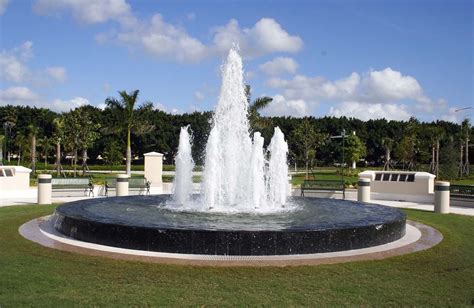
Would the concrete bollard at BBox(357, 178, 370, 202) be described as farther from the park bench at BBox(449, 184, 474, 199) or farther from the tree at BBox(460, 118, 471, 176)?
the tree at BBox(460, 118, 471, 176)

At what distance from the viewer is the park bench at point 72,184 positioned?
2052 cm

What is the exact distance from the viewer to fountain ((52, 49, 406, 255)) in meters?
8.77

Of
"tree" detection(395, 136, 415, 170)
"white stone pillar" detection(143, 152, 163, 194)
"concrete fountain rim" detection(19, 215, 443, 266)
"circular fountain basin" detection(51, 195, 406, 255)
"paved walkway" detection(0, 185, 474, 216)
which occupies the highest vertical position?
"tree" detection(395, 136, 415, 170)

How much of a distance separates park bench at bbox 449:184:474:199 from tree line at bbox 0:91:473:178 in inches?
636

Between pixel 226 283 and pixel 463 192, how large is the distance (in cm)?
1523

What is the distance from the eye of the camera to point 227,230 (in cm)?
865

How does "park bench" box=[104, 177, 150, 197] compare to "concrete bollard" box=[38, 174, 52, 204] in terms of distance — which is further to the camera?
"park bench" box=[104, 177, 150, 197]

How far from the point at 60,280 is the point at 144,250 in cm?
221

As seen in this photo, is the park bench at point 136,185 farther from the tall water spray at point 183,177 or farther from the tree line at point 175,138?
the tree line at point 175,138

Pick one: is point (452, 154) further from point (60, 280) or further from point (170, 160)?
point (60, 280)

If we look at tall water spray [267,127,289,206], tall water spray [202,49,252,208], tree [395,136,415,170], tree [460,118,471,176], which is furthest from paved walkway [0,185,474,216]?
tree [460,118,471,176]

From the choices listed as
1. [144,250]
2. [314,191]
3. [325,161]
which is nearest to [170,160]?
[325,161]

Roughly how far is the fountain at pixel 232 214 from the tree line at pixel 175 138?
17.2m

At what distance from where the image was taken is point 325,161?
71.2 metres
